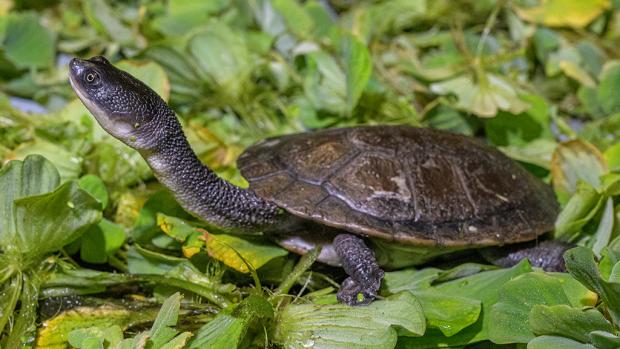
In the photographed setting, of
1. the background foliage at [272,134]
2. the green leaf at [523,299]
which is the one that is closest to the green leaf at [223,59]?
the background foliage at [272,134]

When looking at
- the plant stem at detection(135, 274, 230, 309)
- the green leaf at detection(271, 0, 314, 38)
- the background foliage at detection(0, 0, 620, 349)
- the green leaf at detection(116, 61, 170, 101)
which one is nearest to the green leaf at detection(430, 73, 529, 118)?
the background foliage at detection(0, 0, 620, 349)

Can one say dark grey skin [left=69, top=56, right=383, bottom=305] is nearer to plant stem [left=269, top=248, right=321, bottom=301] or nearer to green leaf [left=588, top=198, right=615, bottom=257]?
plant stem [left=269, top=248, right=321, bottom=301]

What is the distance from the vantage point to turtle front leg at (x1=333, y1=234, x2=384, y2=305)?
99 cm

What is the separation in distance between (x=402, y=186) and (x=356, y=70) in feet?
1.25

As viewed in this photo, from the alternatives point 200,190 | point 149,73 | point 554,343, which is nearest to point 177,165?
point 200,190

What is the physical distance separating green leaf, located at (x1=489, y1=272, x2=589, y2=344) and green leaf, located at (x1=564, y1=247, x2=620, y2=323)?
0.26 feet

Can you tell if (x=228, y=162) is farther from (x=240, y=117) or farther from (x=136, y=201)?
(x=240, y=117)

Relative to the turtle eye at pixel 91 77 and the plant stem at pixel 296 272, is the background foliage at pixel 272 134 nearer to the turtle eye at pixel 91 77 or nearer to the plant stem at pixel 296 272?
the plant stem at pixel 296 272

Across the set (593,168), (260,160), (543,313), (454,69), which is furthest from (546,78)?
(543,313)

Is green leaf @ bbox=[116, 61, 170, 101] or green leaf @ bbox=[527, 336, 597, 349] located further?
green leaf @ bbox=[116, 61, 170, 101]

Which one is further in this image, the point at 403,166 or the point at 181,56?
the point at 181,56

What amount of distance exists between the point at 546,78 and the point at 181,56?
3.29 feet

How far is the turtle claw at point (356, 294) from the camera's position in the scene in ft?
3.23

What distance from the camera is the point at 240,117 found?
158 cm
